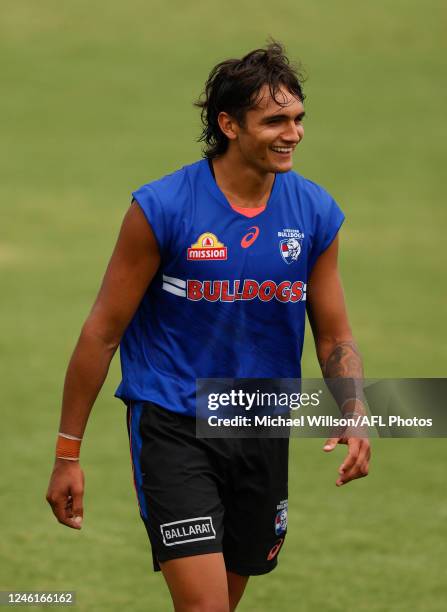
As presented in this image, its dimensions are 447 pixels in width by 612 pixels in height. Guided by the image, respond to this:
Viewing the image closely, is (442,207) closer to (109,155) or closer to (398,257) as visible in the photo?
(398,257)

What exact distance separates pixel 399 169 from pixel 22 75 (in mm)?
7279

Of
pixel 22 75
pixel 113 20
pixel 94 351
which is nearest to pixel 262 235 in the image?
pixel 94 351

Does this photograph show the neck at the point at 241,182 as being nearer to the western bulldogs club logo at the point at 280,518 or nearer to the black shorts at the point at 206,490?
the black shorts at the point at 206,490

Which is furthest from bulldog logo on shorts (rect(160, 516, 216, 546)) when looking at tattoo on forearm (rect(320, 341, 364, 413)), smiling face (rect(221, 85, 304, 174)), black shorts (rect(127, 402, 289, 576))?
smiling face (rect(221, 85, 304, 174))

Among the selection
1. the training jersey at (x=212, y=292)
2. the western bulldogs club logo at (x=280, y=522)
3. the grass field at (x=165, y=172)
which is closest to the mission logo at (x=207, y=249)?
the training jersey at (x=212, y=292)

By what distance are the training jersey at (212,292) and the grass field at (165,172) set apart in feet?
7.45

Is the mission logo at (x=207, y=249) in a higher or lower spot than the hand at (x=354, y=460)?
higher

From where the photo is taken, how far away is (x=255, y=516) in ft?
20.6

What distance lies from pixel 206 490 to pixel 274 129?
4.59ft

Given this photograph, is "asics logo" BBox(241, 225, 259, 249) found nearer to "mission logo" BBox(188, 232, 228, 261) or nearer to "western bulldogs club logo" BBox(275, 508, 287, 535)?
"mission logo" BBox(188, 232, 228, 261)

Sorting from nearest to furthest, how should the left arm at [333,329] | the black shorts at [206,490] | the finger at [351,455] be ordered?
the finger at [351,455], the black shorts at [206,490], the left arm at [333,329]

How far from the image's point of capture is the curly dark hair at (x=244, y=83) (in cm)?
607

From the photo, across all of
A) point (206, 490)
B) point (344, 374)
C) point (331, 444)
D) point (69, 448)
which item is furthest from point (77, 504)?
point (344, 374)

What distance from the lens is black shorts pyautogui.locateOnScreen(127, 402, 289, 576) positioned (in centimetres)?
591
